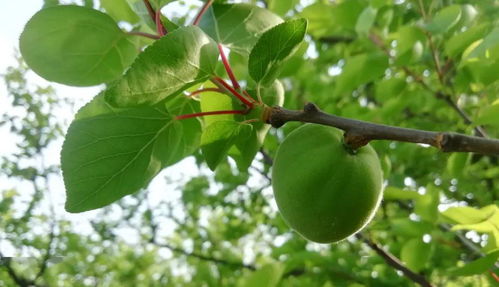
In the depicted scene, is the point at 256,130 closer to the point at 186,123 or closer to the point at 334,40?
the point at 186,123

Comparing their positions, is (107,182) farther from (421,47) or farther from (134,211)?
(134,211)

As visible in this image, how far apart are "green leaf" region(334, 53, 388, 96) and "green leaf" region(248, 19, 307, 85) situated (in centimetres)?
74

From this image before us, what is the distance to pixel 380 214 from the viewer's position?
2.54 meters

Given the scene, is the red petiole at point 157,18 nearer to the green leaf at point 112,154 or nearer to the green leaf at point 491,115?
the green leaf at point 112,154

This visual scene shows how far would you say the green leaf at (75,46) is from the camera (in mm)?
939

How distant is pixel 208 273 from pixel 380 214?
0.89m

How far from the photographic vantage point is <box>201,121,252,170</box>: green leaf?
0.86 m

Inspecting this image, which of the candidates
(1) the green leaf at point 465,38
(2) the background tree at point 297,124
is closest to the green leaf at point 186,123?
(2) the background tree at point 297,124

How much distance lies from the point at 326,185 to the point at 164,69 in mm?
295

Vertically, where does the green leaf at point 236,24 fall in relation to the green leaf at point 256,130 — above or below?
above

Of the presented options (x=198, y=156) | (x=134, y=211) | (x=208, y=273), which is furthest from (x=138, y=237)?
(x=198, y=156)

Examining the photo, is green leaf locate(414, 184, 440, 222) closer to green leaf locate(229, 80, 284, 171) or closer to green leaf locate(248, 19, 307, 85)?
green leaf locate(229, 80, 284, 171)

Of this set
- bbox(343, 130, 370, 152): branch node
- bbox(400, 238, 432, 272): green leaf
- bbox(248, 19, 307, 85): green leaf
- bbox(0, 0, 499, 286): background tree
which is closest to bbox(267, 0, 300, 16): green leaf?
bbox(0, 0, 499, 286): background tree

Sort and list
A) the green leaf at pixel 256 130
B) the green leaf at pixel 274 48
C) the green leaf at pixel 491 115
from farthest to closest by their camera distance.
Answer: the green leaf at pixel 491 115, the green leaf at pixel 256 130, the green leaf at pixel 274 48
